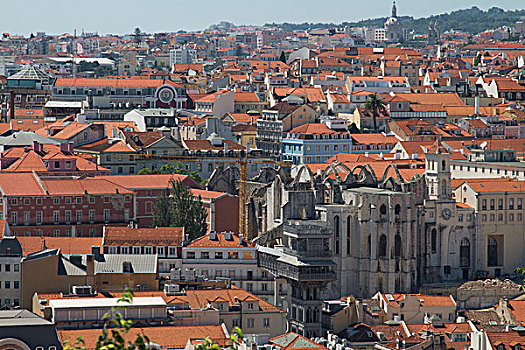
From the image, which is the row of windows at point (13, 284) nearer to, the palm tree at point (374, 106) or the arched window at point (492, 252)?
the arched window at point (492, 252)

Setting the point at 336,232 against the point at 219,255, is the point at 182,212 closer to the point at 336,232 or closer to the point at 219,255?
the point at 219,255

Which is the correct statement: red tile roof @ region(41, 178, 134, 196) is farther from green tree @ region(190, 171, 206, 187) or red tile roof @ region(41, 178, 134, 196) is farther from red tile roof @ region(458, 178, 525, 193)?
red tile roof @ region(458, 178, 525, 193)

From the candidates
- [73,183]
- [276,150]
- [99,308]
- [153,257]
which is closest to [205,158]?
[276,150]

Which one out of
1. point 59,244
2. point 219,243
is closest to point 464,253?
point 219,243

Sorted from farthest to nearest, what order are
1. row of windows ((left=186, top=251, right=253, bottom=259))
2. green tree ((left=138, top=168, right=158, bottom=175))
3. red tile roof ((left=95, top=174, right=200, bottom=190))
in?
green tree ((left=138, top=168, right=158, bottom=175)) → red tile roof ((left=95, top=174, right=200, bottom=190)) → row of windows ((left=186, top=251, right=253, bottom=259))

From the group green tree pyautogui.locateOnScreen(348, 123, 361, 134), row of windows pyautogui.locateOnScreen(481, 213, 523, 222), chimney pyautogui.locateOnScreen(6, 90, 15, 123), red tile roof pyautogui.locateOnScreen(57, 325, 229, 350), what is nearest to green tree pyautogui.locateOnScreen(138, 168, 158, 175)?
row of windows pyautogui.locateOnScreen(481, 213, 523, 222)

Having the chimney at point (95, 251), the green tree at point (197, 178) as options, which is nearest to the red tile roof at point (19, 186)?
the chimney at point (95, 251)

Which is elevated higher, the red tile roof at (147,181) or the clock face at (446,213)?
the red tile roof at (147,181)
